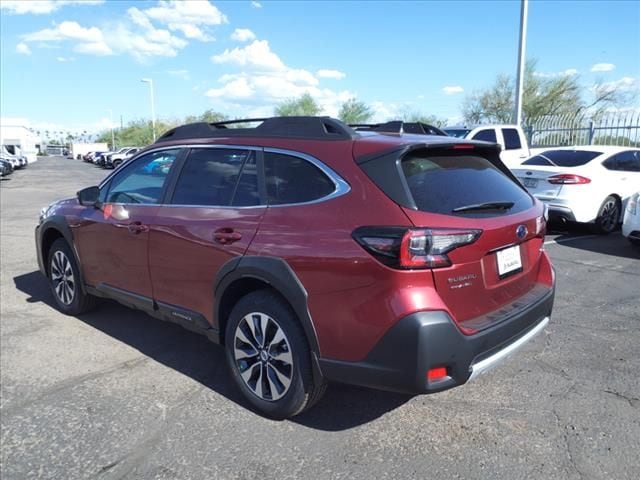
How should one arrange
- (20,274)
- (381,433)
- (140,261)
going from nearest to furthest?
(381,433) → (140,261) → (20,274)

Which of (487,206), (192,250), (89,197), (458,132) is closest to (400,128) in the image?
(487,206)

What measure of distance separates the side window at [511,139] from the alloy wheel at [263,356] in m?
11.4

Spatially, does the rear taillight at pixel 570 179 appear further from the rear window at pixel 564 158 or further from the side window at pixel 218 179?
the side window at pixel 218 179

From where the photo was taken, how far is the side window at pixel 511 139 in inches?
515

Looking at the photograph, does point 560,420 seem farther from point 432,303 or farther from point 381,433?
point 432,303

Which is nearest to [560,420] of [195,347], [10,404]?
[195,347]

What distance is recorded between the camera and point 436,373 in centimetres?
262

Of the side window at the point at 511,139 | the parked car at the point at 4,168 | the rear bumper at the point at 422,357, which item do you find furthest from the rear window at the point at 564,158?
the parked car at the point at 4,168

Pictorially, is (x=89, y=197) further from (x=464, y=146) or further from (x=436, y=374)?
(x=436, y=374)

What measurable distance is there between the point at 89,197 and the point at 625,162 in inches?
360

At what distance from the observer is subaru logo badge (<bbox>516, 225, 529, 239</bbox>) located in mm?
3088

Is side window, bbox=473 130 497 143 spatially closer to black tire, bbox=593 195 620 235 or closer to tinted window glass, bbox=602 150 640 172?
tinted window glass, bbox=602 150 640 172

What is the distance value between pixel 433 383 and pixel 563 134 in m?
17.7

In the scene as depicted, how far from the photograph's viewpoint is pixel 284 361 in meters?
3.09
